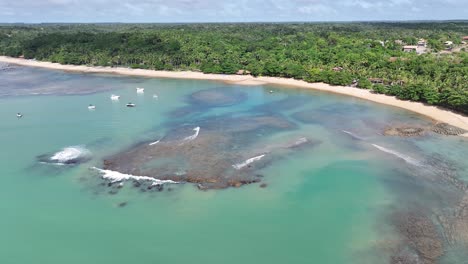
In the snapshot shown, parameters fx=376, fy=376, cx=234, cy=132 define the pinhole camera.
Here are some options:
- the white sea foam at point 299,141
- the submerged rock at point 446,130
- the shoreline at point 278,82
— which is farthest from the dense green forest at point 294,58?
the white sea foam at point 299,141

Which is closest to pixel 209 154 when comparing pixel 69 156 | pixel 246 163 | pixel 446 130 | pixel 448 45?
pixel 246 163

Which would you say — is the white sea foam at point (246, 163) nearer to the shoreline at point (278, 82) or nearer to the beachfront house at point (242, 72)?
the shoreline at point (278, 82)

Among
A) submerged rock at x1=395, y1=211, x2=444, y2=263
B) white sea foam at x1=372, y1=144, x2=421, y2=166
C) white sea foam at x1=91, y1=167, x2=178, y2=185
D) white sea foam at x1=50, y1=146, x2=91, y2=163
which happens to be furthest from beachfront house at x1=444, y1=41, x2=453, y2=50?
white sea foam at x1=50, y1=146, x2=91, y2=163

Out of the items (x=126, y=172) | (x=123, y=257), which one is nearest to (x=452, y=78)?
(x=126, y=172)

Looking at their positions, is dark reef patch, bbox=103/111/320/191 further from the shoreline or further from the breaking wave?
the shoreline

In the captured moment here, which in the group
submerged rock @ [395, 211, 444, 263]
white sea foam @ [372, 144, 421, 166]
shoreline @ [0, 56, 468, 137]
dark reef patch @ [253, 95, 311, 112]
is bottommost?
submerged rock @ [395, 211, 444, 263]

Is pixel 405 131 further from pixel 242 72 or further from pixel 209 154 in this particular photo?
pixel 242 72

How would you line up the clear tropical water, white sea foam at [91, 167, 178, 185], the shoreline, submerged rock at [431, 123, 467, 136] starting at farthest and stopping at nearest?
the shoreline < submerged rock at [431, 123, 467, 136] < white sea foam at [91, 167, 178, 185] < the clear tropical water
